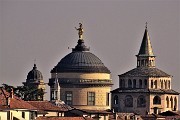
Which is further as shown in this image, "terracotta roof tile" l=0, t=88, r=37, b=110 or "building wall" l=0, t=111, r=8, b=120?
"terracotta roof tile" l=0, t=88, r=37, b=110

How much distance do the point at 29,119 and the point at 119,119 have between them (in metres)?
52.6

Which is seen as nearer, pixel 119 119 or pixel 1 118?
pixel 1 118

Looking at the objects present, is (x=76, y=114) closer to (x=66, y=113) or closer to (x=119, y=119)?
(x=66, y=113)

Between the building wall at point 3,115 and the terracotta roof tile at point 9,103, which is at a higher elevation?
the terracotta roof tile at point 9,103

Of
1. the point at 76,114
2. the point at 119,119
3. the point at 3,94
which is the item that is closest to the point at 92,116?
the point at 76,114

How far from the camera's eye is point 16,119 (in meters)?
138

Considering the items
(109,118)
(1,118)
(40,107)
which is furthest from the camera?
(109,118)

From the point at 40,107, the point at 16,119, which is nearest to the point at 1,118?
the point at 16,119

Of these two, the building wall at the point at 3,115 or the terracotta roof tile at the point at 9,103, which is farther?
the terracotta roof tile at the point at 9,103

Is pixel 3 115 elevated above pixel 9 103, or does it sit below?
below

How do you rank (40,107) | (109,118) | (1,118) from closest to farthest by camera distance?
(1,118) → (40,107) → (109,118)

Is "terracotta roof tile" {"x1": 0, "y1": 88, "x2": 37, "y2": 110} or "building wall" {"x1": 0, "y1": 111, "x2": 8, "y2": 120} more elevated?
"terracotta roof tile" {"x1": 0, "y1": 88, "x2": 37, "y2": 110}

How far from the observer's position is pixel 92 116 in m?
178

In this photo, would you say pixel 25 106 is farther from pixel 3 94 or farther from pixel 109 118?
pixel 109 118
